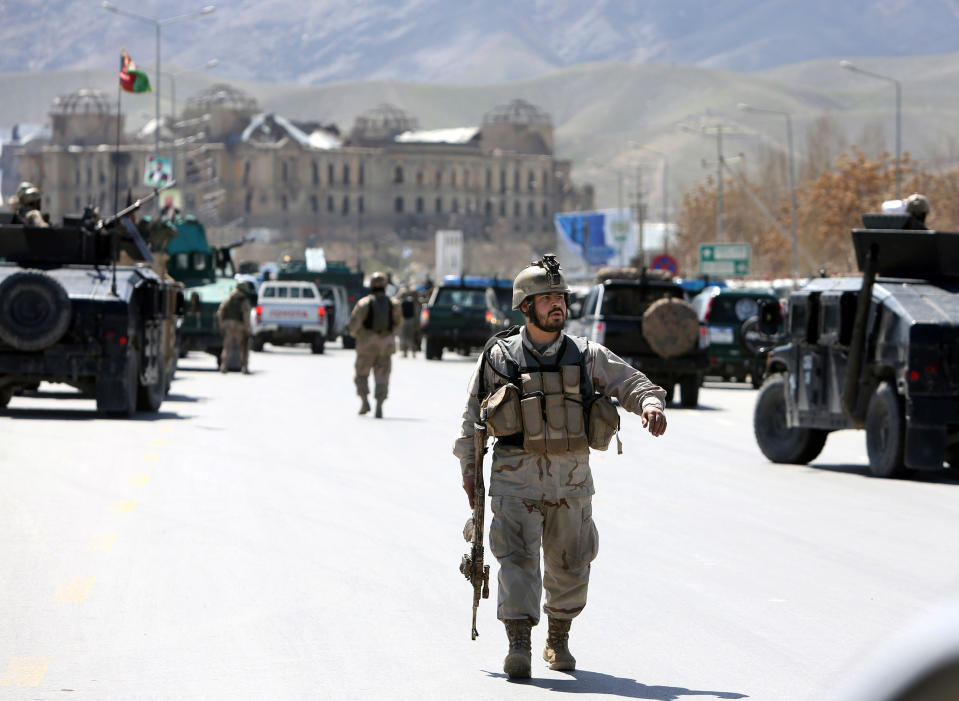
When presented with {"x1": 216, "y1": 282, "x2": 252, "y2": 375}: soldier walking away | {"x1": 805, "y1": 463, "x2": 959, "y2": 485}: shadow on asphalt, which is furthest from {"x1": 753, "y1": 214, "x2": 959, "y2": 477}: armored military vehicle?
{"x1": 216, "y1": 282, "x2": 252, "y2": 375}: soldier walking away

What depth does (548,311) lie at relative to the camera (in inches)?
295

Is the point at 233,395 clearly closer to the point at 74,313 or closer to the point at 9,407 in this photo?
the point at 9,407

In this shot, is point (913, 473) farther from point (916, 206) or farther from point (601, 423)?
point (601, 423)

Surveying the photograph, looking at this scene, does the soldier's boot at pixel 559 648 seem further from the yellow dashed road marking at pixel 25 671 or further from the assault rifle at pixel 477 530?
the yellow dashed road marking at pixel 25 671

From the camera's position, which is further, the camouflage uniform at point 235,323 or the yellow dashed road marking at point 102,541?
the camouflage uniform at point 235,323

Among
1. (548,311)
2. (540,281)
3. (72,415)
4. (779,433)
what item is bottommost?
(72,415)

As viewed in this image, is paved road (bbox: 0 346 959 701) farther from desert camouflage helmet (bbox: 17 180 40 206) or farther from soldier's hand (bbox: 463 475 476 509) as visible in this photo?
desert camouflage helmet (bbox: 17 180 40 206)

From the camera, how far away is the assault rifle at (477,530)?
24.6 ft

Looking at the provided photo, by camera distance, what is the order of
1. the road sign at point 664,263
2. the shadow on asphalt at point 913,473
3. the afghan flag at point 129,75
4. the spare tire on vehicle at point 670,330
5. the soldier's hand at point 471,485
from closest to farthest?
the soldier's hand at point 471,485 → the shadow on asphalt at point 913,473 → the spare tire on vehicle at point 670,330 → the afghan flag at point 129,75 → the road sign at point 664,263

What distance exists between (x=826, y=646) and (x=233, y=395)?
21001mm

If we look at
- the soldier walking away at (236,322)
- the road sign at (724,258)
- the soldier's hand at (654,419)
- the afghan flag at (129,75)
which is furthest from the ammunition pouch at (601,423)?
the road sign at (724,258)

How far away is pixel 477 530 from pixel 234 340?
93.3ft

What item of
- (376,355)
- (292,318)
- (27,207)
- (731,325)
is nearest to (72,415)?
(27,207)

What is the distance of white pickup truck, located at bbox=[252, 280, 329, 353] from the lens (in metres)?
48.7
